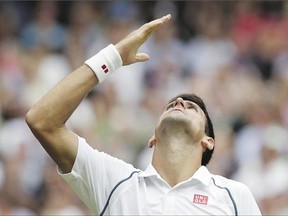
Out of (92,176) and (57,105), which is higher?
(57,105)

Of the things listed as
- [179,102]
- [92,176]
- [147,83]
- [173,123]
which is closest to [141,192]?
[92,176]

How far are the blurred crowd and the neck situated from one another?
408 centimetres

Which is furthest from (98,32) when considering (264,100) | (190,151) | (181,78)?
(190,151)

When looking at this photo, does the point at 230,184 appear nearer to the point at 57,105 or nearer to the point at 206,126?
the point at 206,126

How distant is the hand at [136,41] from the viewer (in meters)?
6.12

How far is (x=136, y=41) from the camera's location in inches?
241

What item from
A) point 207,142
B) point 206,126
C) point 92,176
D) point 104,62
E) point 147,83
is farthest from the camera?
point 147,83

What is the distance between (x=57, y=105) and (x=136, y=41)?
1.96 feet

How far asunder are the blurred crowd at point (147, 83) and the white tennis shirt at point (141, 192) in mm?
4268

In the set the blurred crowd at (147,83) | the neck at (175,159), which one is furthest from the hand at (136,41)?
the blurred crowd at (147,83)

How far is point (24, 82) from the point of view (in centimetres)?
1332

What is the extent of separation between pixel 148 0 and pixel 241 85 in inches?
94.6

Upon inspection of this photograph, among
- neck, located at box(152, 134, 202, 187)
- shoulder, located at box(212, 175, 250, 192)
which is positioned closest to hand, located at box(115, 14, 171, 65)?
neck, located at box(152, 134, 202, 187)

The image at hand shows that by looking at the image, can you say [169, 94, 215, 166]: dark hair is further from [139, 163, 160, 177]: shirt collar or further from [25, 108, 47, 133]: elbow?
[25, 108, 47, 133]: elbow
